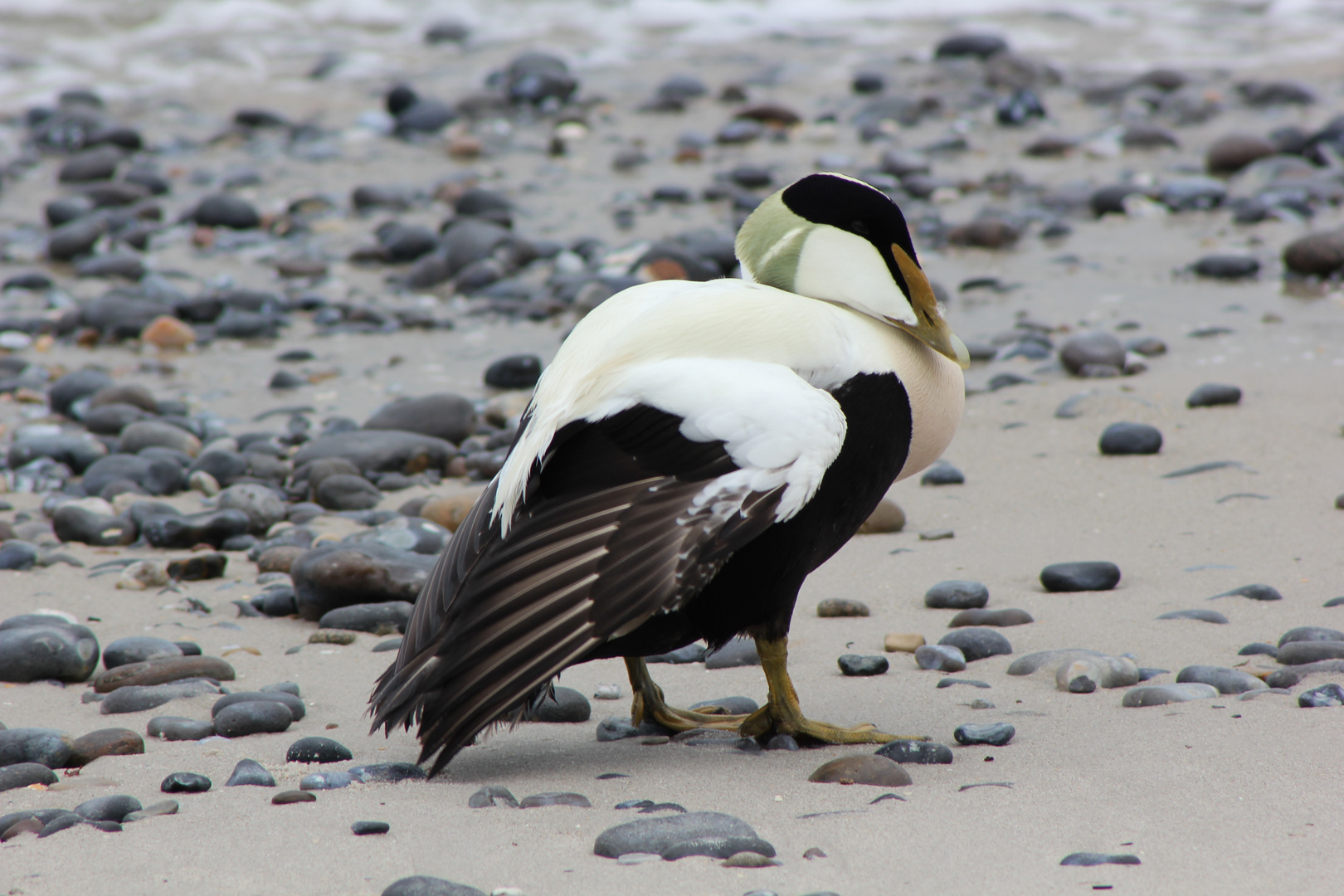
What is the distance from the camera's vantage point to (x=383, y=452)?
208 inches

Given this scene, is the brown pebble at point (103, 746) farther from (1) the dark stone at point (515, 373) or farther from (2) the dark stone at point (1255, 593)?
(1) the dark stone at point (515, 373)

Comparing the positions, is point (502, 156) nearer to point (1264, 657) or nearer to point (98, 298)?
point (98, 298)

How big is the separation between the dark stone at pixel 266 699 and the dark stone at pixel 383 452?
213 cm

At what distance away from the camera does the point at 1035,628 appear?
11.5ft

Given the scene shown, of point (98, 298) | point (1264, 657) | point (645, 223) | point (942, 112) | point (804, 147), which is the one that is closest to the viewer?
point (1264, 657)

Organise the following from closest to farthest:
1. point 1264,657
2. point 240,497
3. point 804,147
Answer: point 1264,657
point 240,497
point 804,147

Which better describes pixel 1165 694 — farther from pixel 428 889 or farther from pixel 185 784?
pixel 185 784

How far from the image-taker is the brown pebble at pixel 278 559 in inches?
167

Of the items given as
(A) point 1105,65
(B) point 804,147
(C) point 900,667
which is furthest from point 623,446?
(A) point 1105,65

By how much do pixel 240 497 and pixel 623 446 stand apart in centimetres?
255

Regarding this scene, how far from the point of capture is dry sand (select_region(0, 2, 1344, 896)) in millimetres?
2145

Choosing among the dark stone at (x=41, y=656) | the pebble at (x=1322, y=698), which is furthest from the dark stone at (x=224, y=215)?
the pebble at (x=1322, y=698)

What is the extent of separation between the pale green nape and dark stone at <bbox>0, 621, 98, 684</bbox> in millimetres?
1829

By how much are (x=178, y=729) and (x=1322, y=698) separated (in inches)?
92.8
